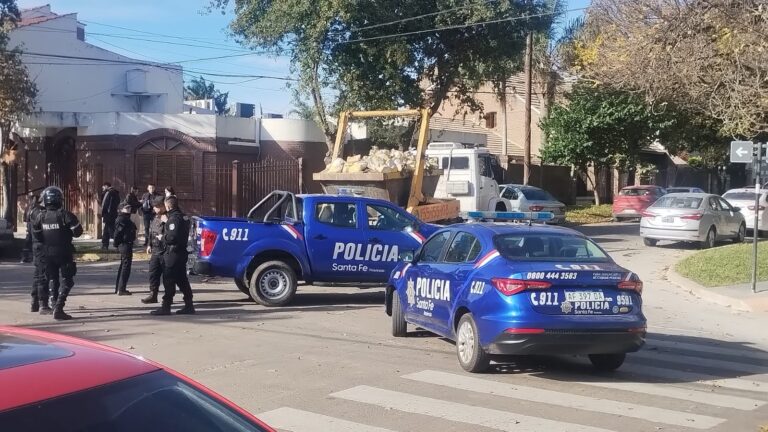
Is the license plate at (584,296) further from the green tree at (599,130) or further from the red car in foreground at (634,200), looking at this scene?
the green tree at (599,130)

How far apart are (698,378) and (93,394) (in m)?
7.97

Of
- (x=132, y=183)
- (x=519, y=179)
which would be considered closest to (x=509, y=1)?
(x=132, y=183)

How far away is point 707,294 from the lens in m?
16.8

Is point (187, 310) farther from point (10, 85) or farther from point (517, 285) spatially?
point (10, 85)

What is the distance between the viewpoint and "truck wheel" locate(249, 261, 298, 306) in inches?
562

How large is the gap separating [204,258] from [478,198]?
14.0 m

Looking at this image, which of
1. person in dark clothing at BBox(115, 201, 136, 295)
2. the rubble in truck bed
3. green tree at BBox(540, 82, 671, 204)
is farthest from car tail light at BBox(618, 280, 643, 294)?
green tree at BBox(540, 82, 671, 204)

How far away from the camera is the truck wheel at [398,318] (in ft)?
37.7

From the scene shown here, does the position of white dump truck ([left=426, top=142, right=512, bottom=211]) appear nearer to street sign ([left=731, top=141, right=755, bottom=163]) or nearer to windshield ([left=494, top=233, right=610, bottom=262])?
street sign ([left=731, top=141, right=755, bottom=163])

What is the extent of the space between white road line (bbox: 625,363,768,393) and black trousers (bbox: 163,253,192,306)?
636cm

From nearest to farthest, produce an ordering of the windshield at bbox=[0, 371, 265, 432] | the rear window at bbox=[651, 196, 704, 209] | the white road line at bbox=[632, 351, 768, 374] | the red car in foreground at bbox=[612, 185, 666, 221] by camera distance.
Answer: the windshield at bbox=[0, 371, 265, 432]
the white road line at bbox=[632, 351, 768, 374]
the rear window at bbox=[651, 196, 704, 209]
the red car in foreground at bbox=[612, 185, 666, 221]

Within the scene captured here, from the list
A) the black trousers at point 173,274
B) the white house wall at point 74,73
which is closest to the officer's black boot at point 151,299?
the black trousers at point 173,274

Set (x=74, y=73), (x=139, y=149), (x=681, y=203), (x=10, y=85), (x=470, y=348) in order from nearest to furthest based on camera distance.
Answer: (x=470, y=348), (x=681, y=203), (x=10, y=85), (x=139, y=149), (x=74, y=73)

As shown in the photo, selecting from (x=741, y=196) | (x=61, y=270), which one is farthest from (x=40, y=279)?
(x=741, y=196)
